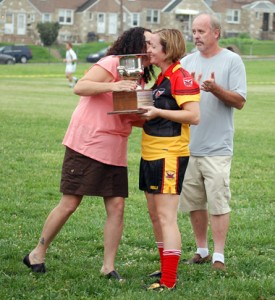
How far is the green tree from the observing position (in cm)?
8625

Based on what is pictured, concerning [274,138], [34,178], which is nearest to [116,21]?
[274,138]

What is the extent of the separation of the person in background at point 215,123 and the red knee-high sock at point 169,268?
0.72 m

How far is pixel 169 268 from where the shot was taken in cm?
683

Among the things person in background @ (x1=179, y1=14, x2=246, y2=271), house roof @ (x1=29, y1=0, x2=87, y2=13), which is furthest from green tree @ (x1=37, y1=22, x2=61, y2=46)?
person in background @ (x1=179, y1=14, x2=246, y2=271)

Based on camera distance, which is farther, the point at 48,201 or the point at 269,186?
the point at 269,186

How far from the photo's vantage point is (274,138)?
1898 cm

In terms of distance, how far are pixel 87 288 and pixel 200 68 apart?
6.75ft

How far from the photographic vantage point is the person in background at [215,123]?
755 cm

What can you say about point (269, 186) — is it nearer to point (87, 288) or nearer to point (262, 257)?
point (262, 257)

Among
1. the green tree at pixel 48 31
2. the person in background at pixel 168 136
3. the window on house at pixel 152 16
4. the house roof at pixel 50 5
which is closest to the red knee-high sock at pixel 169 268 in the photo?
the person in background at pixel 168 136

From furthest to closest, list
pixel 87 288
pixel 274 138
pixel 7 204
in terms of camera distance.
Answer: pixel 274 138 < pixel 7 204 < pixel 87 288

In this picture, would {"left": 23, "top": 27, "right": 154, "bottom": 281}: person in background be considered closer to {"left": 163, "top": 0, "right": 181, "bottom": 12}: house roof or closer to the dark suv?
the dark suv

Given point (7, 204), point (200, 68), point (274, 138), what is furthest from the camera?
point (274, 138)

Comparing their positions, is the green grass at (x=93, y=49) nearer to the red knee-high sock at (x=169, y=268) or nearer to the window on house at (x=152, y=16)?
the window on house at (x=152, y=16)
